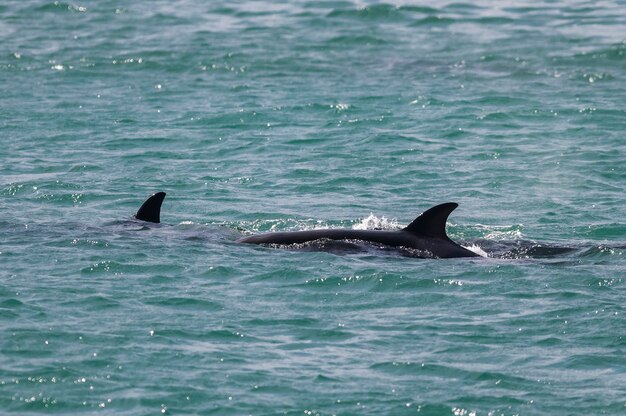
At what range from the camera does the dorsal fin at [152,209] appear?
18.4m

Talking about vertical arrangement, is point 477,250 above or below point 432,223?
below

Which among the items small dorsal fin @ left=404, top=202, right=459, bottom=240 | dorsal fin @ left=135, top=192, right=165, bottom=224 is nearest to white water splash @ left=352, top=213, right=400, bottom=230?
small dorsal fin @ left=404, top=202, right=459, bottom=240

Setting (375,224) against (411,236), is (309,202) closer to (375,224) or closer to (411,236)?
(375,224)

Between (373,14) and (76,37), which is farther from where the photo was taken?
(373,14)

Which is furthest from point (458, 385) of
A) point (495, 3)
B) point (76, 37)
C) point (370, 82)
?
point (495, 3)

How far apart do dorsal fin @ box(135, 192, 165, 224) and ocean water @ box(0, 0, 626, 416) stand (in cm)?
26

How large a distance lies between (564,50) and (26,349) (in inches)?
857

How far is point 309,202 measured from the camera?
20078 mm

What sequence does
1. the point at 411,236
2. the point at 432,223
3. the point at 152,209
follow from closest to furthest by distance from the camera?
the point at 432,223
the point at 411,236
the point at 152,209

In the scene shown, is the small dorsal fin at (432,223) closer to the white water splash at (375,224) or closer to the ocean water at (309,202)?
the ocean water at (309,202)

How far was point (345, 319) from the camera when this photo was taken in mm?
13945

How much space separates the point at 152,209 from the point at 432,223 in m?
4.24

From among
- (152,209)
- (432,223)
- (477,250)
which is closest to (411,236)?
(432,223)

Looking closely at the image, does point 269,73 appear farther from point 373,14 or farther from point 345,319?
point 345,319
